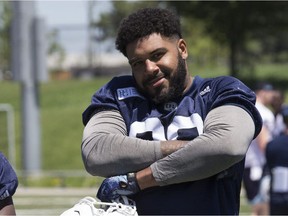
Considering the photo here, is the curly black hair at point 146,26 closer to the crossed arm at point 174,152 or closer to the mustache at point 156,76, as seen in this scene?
the mustache at point 156,76

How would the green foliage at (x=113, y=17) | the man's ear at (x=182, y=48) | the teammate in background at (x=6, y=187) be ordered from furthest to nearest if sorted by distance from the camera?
the green foliage at (x=113, y=17)
the teammate in background at (x=6, y=187)
the man's ear at (x=182, y=48)

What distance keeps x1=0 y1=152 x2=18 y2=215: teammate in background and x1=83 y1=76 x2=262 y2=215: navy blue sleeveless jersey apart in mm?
506

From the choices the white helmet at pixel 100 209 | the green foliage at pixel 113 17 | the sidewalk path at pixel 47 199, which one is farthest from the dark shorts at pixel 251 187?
the green foliage at pixel 113 17

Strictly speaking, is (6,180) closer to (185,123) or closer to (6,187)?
(6,187)

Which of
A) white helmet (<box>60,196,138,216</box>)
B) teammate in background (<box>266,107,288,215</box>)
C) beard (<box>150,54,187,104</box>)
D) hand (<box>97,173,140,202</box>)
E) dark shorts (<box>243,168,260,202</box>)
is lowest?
dark shorts (<box>243,168,260,202</box>)

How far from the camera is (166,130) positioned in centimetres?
295

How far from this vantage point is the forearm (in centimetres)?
275

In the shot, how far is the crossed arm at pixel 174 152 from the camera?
2.76m

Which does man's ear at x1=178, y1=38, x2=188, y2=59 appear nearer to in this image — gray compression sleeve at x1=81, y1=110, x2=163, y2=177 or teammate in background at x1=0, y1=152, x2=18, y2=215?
gray compression sleeve at x1=81, y1=110, x2=163, y2=177

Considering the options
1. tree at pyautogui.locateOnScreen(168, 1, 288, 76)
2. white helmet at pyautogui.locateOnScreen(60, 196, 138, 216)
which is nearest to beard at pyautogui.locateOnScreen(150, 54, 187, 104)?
white helmet at pyautogui.locateOnScreen(60, 196, 138, 216)

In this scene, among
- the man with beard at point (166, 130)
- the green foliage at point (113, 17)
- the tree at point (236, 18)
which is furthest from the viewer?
the green foliage at point (113, 17)

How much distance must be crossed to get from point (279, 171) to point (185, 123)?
5.13m

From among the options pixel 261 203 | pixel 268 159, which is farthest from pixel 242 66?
pixel 268 159

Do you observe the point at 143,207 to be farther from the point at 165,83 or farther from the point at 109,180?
the point at 165,83
